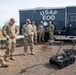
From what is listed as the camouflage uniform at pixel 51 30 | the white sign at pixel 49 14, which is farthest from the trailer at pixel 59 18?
the camouflage uniform at pixel 51 30

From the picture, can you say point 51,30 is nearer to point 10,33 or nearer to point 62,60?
point 10,33

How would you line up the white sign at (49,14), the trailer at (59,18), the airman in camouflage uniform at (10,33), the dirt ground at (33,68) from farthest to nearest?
the white sign at (49,14), the trailer at (59,18), the airman in camouflage uniform at (10,33), the dirt ground at (33,68)

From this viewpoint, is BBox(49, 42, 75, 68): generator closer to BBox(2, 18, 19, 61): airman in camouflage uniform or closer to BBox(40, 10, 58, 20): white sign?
BBox(2, 18, 19, 61): airman in camouflage uniform

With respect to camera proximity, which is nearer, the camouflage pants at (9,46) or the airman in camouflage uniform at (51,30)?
the camouflage pants at (9,46)

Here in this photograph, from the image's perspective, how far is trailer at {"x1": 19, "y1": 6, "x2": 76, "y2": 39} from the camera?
18.0 m

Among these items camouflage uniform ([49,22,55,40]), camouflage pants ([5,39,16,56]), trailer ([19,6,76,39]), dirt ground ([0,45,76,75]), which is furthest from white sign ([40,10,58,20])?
camouflage pants ([5,39,16,56])

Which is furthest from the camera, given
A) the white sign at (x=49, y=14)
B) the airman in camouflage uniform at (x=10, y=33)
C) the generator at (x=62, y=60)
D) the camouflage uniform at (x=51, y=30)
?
the white sign at (x=49, y=14)

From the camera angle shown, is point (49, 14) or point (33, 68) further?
point (49, 14)

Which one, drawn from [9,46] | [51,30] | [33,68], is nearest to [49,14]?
[51,30]

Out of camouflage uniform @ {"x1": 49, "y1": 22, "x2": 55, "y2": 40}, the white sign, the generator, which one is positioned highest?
the white sign

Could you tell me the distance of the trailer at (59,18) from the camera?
17953 mm

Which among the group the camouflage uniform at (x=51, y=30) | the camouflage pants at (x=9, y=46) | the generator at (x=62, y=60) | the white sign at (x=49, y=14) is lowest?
the generator at (x=62, y=60)

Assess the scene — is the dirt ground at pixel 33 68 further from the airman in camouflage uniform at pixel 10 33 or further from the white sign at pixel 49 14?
the white sign at pixel 49 14

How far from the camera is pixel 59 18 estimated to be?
18328 millimetres
